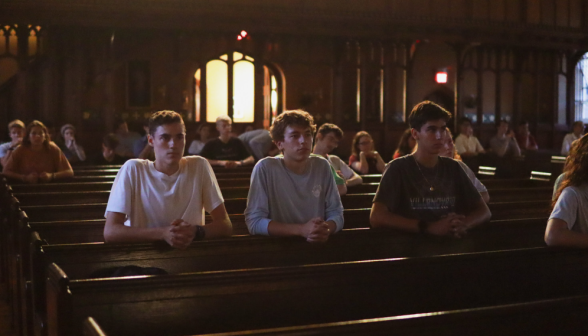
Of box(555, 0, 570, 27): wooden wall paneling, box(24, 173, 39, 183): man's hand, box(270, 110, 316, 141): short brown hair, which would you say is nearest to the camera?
box(270, 110, 316, 141): short brown hair

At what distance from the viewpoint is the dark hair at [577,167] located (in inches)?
136

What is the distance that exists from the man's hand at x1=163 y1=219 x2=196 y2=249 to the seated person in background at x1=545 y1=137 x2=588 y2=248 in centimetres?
177

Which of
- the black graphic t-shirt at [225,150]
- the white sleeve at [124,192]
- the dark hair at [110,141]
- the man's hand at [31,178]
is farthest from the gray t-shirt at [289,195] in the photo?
the dark hair at [110,141]

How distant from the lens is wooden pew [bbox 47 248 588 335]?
245 centimetres

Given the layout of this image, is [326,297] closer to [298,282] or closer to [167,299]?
[298,282]

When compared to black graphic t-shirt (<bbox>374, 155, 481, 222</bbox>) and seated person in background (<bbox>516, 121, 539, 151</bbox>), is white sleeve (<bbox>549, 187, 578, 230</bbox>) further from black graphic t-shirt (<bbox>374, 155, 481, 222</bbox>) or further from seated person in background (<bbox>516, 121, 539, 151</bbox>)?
seated person in background (<bbox>516, 121, 539, 151</bbox>)

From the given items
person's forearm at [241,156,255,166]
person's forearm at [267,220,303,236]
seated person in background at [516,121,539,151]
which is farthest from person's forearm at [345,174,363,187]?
seated person in background at [516,121,539,151]

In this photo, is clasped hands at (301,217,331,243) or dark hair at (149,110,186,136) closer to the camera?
clasped hands at (301,217,331,243)

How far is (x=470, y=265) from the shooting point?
305 centimetres

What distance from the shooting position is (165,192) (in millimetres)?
3646

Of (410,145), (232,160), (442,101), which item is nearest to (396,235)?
(410,145)

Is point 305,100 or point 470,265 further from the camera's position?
point 305,100

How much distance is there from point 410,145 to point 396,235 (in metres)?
3.67

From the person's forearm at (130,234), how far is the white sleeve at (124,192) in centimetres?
11
